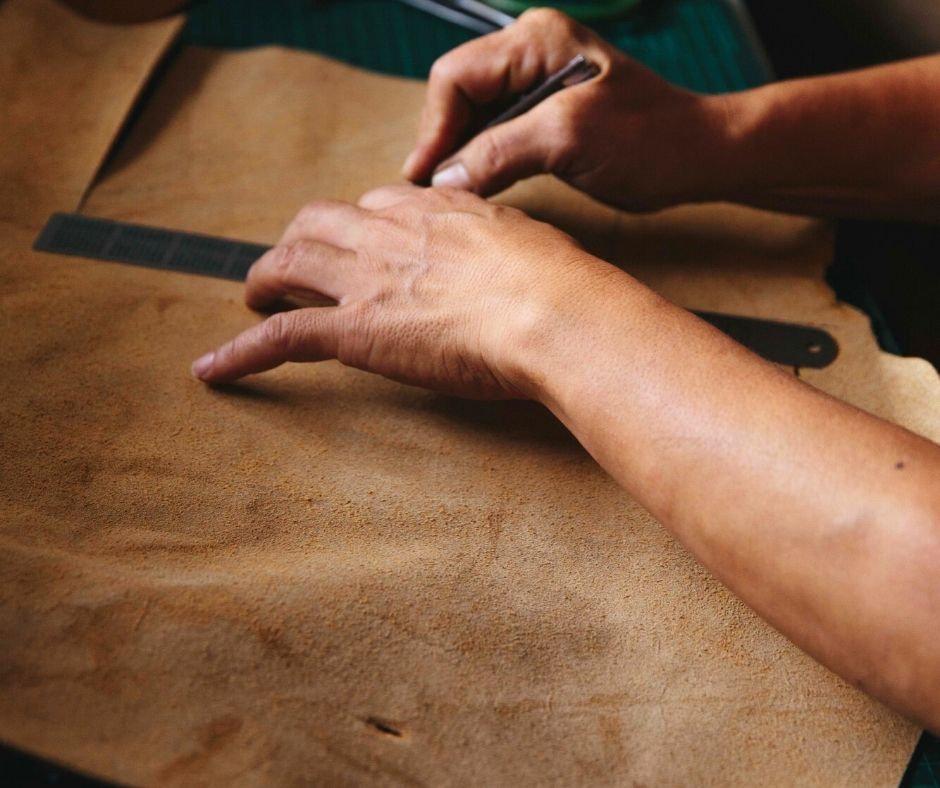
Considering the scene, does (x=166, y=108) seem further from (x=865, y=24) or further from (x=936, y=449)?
(x=865, y=24)

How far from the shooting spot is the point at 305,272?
0.97 m

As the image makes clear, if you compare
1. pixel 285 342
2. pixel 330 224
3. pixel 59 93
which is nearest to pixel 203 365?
pixel 285 342

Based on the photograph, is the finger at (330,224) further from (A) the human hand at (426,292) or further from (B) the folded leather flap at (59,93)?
(B) the folded leather flap at (59,93)

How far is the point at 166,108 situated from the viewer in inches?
51.7

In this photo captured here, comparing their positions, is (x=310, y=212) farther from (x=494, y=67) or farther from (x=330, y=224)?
(x=494, y=67)

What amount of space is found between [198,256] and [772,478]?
0.77 metres

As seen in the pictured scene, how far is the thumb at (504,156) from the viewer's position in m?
1.07

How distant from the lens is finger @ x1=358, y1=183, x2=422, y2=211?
3.37 ft

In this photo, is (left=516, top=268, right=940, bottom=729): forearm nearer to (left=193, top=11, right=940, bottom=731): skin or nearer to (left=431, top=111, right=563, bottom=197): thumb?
(left=193, top=11, right=940, bottom=731): skin

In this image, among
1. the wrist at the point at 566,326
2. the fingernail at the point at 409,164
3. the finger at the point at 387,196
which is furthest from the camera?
the fingernail at the point at 409,164

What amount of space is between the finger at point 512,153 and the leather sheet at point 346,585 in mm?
215

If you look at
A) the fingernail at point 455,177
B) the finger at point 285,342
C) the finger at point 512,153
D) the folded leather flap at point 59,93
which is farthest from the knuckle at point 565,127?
the folded leather flap at point 59,93

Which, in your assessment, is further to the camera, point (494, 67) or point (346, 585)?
point (494, 67)

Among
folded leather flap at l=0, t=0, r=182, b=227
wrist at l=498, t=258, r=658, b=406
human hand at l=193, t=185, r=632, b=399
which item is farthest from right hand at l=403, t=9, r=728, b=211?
folded leather flap at l=0, t=0, r=182, b=227
